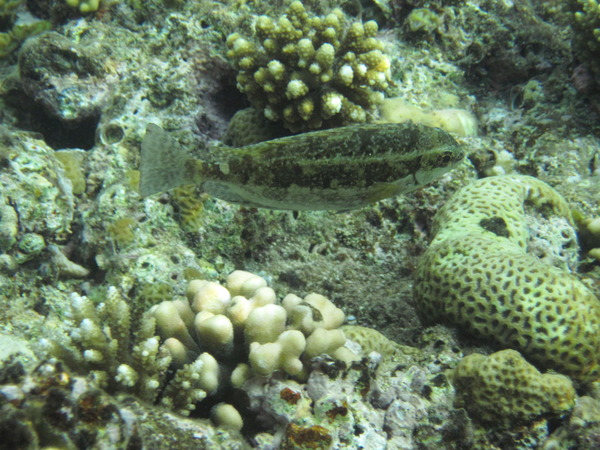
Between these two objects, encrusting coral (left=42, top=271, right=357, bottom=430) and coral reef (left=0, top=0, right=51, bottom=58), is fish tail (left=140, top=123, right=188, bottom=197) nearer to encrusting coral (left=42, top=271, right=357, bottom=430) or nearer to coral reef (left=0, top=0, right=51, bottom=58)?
encrusting coral (left=42, top=271, right=357, bottom=430)

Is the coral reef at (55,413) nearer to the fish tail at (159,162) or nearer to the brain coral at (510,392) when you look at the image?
the fish tail at (159,162)

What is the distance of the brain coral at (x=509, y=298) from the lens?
9.67ft

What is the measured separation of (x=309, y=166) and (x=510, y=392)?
1956 mm

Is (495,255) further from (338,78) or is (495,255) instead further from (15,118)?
(15,118)

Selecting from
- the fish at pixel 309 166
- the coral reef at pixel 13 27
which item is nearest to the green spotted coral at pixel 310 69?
the fish at pixel 309 166

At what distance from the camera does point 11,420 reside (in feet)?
4.72

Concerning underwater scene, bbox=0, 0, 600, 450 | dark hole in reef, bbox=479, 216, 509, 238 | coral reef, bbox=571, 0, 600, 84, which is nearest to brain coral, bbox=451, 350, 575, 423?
underwater scene, bbox=0, 0, 600, 450

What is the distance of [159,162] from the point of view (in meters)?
2.77

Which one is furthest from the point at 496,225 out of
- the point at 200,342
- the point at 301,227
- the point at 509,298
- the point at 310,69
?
the point at 200,342

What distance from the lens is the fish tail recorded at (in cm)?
275

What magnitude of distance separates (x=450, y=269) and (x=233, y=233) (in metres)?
2.09

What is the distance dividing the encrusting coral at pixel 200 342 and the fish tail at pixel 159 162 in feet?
2.51

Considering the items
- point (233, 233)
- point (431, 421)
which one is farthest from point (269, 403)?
point (233, 233)

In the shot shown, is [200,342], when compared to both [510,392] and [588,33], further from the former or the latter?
[588,33]
